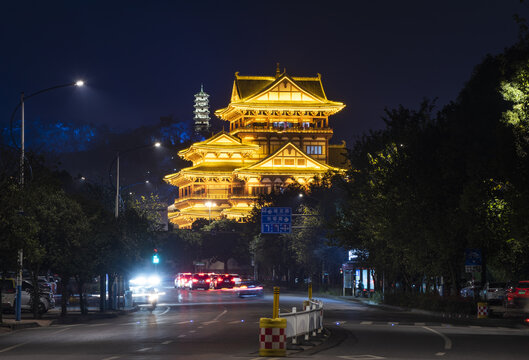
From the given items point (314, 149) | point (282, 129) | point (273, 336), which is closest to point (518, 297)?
point (273, 336)

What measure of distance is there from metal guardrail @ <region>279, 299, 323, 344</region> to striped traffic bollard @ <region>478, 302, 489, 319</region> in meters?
13.9

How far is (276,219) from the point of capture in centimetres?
5081

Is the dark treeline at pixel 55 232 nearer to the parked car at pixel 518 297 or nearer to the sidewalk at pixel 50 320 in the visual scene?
the sidewalk at pixel 50 320

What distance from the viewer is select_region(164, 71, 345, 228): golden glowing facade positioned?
135 metres

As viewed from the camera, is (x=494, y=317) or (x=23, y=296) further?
(x=23, y=296)

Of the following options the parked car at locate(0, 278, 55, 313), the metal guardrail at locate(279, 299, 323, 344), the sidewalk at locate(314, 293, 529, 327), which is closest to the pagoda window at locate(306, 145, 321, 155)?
the sidewalk at locate(314, 293, 529, 327)

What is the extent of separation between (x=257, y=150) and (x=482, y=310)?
10435 cm

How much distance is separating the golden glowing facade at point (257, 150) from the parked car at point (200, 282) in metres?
38.3

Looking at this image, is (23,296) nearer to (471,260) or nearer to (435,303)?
(435,303)

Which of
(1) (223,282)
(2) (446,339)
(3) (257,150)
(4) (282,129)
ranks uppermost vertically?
(4) (282,129)

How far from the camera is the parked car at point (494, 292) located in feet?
162

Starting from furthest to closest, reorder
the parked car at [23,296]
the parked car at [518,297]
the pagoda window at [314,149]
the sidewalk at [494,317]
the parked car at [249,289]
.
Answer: the pagoda window at [314,149], the parked car at [249,289], the parked car at [23,296], the parked car at [518,297], the sidewalk at [494,317]

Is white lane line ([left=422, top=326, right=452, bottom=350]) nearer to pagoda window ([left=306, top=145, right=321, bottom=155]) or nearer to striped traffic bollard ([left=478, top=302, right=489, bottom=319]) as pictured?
striped traffic bollard ([left=478, top=302, right=489, bottom=319])

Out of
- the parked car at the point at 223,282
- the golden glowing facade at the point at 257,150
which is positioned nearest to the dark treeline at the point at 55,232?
the parked car at the point at 223,282
